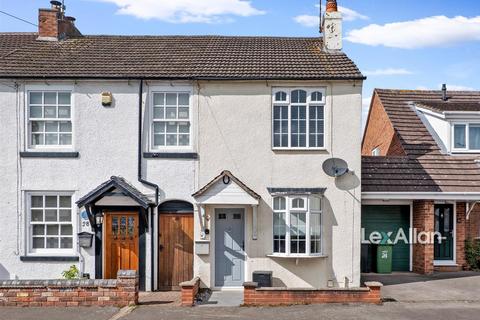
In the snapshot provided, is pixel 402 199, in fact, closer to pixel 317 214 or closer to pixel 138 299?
pixel 317 214

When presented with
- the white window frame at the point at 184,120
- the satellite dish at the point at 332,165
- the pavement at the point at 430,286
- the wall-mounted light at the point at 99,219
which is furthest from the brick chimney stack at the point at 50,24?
the pavement at the point at 430,286

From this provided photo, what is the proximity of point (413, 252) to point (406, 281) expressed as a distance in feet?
7.32

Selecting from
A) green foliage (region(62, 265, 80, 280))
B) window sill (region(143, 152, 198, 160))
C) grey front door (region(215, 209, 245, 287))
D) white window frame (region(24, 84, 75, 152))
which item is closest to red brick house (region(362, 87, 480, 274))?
grey front door (region(215, 209, 245, 287))

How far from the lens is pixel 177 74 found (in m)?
14.7

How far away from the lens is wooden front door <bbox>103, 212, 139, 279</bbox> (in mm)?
14508

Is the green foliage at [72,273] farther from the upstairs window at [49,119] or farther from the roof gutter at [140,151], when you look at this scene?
the upstairs window at [49,119]

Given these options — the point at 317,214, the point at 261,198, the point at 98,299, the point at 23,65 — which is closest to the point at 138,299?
the point at 98,299

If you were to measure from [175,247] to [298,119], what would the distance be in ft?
15.4

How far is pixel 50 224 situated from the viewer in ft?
48.4

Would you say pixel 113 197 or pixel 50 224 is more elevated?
pixel 113 197

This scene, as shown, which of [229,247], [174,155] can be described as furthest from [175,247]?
[174,155]

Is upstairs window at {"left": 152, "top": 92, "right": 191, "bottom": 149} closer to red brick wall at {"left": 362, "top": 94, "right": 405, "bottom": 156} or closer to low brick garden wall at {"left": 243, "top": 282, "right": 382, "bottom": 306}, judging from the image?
low brick garden wall at {"left": 243, "top": 282, "right": 382, "bottom": 306}

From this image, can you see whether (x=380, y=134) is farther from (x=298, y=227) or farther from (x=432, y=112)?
(x=298, y=227)

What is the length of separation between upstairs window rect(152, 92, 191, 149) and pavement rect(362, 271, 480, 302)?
6544 millimetres
